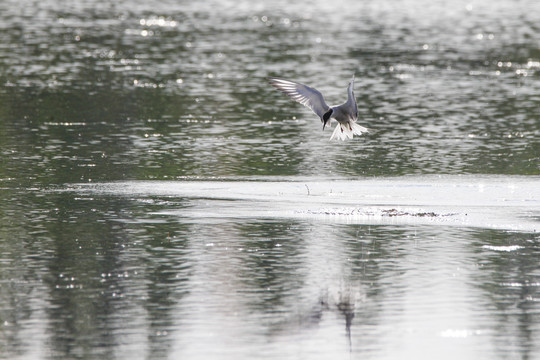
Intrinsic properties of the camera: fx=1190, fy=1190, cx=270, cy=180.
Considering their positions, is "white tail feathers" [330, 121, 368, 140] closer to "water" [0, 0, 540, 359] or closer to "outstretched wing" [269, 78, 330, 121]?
"water" [0, 0, 540, 359]

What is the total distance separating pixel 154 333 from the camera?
10.6m

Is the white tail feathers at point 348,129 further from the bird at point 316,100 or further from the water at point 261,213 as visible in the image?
the water at point 261,213

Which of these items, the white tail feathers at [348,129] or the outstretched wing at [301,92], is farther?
the white tail feathers at [348,129]

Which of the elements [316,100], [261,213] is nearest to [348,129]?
[316,100]

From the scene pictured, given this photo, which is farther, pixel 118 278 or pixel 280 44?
pixel 280 44

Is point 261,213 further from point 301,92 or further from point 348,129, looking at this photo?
point 348,129

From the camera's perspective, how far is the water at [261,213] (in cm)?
1080

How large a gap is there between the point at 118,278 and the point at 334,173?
24.7 ft

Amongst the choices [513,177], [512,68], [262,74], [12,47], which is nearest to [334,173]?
[513,177]

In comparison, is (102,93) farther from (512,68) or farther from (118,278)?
(118,278)

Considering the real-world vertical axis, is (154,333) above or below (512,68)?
above

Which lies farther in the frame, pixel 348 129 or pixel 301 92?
pixel 348 129

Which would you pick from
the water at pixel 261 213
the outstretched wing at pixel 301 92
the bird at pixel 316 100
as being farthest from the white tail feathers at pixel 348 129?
the outstretched wing at pixel 301 92

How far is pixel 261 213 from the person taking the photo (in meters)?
16.0
